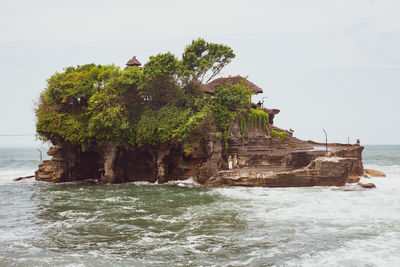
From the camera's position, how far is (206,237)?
39.8ft

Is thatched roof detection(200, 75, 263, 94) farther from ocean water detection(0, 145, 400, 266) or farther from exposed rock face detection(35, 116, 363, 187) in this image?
ocean water detection(0, 145, 400, 266)

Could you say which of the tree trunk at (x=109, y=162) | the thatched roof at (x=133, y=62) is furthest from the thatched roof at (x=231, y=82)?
the tree trunk at (x=109, y=162)

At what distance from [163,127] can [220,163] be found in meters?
4.50

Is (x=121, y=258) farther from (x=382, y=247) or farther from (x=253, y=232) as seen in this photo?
(x=382, y=247)

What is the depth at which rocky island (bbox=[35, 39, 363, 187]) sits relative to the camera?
921 inches

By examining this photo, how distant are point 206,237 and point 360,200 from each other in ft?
31.8

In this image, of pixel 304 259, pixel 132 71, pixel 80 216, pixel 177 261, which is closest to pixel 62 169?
pixel 132 71

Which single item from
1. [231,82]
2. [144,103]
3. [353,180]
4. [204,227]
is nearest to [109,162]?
[144,103]

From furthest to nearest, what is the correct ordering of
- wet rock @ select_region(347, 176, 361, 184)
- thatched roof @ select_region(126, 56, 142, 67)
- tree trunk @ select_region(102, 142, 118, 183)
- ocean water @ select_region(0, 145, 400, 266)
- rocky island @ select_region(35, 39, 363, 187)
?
thatched roof @ select_region(126, 56, 142, 67) < tree trunk @ select_region(102, 142, 118, 183) < rocky island @ select_region(35, 39, 363, 187) < wet rock @ select_region(347, 176, 361, 184) < ocean water @ select_region(0, 145, 400, 266)

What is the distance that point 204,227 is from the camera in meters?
Result: 13.3

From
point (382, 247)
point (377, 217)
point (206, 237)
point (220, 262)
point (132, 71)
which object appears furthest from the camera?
point (132, 71)

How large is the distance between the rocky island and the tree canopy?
7 cm

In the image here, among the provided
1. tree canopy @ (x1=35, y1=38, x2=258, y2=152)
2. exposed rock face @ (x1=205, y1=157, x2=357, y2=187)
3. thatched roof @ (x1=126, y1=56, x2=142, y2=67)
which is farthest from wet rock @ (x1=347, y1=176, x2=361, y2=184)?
thatched roof @ (x1=126, y1=56, x2=142, y2=67)

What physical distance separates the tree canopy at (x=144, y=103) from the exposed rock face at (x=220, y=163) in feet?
3.70
